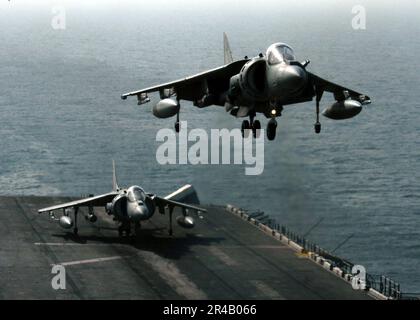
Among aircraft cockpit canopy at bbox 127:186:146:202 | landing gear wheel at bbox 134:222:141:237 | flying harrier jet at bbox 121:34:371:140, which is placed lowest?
landing gear wheel at bbox 134:222:141:237

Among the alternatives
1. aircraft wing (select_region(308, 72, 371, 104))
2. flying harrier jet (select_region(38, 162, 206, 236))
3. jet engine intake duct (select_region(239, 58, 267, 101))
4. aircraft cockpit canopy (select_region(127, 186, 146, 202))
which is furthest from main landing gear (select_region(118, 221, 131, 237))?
jet engine intake duct (select_region(239, 58, 267, 101))

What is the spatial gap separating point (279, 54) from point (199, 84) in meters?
10.2

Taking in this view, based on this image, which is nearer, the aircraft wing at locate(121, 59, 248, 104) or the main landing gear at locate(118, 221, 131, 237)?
the aircraft wing at locate(121, 59, 248, 104)

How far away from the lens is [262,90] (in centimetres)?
6253

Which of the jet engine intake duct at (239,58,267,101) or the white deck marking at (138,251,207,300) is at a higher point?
the jet engine intake duct at (239,58,267,101)

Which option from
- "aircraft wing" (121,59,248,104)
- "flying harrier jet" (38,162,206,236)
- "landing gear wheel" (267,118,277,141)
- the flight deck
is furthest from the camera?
"flying harrier jet" (38,162,206,236)

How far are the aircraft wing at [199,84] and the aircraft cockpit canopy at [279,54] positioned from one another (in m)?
4.98

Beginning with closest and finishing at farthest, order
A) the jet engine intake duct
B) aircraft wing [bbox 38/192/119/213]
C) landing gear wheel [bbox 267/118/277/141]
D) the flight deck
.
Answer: landing gear wheel [bbox 267/118/277/141], the jet engine intake duct, the flight deck, aircraft wing [bbox 38/192/119/213]

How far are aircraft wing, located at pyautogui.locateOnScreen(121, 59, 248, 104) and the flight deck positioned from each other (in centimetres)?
2331

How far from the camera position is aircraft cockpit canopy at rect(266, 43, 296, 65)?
60531mm

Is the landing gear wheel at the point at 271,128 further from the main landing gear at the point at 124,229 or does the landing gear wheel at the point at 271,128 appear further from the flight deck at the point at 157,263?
the main landing gear at the point at 124,229

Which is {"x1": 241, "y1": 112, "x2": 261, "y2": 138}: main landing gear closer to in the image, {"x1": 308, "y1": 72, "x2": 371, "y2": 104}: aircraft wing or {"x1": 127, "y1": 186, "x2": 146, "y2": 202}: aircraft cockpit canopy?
{"x1": 308, "y1": 72, "x2": 371, "y2": 104}: aircraft wing

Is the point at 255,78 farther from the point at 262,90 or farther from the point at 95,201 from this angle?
the point at 95,201

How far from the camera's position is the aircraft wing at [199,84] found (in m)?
67.2
